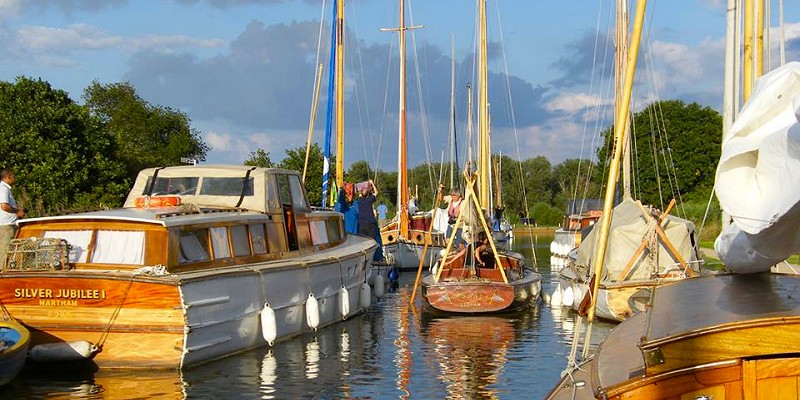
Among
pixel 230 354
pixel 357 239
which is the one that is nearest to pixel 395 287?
pixel 357 239

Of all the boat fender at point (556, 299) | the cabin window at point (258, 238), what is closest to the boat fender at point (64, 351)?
the cabin window at point (258, 238)

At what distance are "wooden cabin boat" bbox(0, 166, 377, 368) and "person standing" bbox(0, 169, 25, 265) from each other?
100 cm

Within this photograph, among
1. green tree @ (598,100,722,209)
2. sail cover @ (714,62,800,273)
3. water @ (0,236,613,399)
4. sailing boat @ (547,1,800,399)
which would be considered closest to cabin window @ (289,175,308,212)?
water @ (0,236,613,399)

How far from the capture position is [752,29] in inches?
526

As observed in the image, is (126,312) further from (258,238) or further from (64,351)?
(258,238)

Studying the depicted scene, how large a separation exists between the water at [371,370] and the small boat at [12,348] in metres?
0.26

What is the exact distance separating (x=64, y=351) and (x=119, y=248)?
5.18 ft

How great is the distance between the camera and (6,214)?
49.4ft

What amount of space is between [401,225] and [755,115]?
1144 inches

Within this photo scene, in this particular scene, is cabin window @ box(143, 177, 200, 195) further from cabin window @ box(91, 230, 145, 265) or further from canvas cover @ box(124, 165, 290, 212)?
cabin window @ box(91, 230, 145, 265)

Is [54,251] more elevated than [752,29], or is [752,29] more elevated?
[752,29]

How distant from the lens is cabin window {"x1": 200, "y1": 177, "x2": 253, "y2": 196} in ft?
55.4

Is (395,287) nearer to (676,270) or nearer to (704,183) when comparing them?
(676,270)

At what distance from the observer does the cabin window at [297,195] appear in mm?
17722
